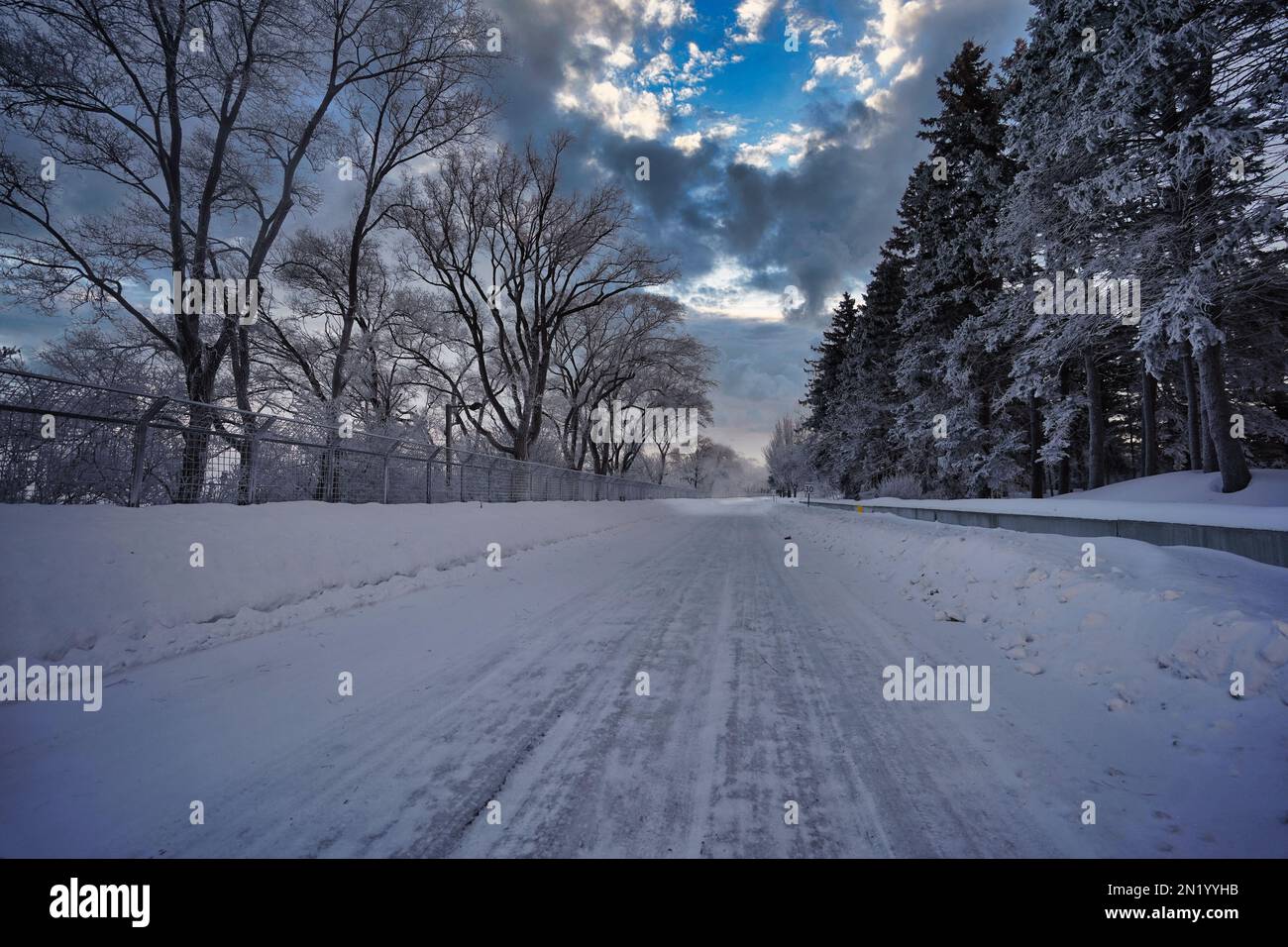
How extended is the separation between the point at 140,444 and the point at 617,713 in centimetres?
632

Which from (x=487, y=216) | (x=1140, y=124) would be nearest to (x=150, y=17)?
(x=487, y=216)

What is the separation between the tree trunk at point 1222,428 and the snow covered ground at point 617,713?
8.11 m

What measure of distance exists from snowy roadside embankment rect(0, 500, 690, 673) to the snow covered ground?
2 cm

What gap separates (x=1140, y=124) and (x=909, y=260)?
10672 millimetres

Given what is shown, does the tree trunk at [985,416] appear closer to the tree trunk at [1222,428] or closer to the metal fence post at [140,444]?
the tree trunk at [1222,428]

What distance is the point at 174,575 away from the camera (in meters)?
4.46

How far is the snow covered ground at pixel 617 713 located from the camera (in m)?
1.94

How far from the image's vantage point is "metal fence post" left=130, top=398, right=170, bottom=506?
17.6ft

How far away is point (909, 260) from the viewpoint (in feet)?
65.8

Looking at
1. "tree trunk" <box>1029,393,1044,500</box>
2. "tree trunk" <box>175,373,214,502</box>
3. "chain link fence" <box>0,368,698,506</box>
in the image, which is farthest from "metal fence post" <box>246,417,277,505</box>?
"tree trunk" <box>1029,393,1044,500</box>

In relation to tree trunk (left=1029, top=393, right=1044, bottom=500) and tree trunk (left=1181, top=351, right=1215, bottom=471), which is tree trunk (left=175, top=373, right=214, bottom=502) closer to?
tree trunk (left=1029, top=393, right=1044, bottom=500)

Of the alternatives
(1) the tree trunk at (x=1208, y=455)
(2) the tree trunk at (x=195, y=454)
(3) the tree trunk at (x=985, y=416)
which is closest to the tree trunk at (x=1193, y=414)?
(1) the tree trunk at (x=1208, y=455)

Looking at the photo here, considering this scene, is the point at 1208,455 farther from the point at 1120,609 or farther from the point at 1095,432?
the point at 1120,609
